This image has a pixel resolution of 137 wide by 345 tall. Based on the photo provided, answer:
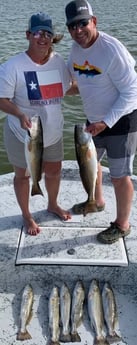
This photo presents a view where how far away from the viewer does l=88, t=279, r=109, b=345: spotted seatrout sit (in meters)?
3.30

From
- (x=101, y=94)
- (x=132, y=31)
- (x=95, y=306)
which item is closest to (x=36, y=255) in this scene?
(x=95, y=306)

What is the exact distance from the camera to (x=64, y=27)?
17.1 meters

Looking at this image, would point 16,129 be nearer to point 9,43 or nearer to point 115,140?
point 115,140

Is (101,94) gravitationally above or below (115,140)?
above

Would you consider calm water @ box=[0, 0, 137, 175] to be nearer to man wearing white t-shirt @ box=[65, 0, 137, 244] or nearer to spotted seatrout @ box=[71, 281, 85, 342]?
man wearing white t-shirt @ box=[65, 0, 137, 244]

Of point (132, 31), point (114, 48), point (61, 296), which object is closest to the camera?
point (114, 48)

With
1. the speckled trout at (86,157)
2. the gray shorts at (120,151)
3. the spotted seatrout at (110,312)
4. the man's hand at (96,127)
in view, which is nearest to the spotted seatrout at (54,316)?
the spotted seatrout at (110,312)

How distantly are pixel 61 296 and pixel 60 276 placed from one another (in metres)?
0.19

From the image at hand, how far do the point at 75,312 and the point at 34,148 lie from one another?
1216mm

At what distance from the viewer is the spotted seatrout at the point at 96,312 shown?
10.8 ft

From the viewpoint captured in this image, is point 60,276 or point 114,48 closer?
point 114,48

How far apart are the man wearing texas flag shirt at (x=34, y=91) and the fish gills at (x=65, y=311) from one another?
2.93 feet

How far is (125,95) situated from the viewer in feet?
11.3

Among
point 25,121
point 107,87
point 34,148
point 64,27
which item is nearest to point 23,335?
point 34,148
